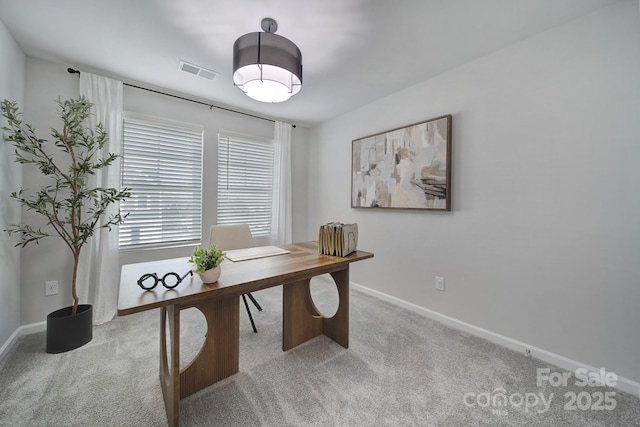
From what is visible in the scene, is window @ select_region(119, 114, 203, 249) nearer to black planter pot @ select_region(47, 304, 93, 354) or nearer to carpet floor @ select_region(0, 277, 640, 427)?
black planter pot @ select_region(47, 304, 93, 354)

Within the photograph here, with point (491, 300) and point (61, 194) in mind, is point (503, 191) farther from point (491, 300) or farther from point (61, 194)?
point (61, 194)

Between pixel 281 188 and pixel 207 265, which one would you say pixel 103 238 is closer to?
pixel 207 265

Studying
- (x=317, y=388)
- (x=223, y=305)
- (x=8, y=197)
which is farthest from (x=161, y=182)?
(x=317, y=388)

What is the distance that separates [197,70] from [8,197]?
180 cm

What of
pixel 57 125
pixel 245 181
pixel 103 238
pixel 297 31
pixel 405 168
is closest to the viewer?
pixel 297 31

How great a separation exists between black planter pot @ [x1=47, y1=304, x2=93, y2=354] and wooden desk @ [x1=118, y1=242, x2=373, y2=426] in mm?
983

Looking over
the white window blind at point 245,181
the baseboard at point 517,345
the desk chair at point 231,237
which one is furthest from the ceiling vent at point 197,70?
the baseboard at point 517,345

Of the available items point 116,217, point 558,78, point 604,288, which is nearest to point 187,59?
point 116,217

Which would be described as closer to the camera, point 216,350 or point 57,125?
point 216,350

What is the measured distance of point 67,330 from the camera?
6.22 ft

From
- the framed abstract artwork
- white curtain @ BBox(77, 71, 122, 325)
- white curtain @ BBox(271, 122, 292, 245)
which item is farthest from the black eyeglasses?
white curtain @ BBox(271, 122, 292, 245)

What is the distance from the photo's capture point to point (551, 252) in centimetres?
180

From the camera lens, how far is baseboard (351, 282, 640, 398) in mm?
1526

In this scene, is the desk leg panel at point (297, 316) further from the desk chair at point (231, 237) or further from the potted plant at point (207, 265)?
the potted plant at point (207, 265)
